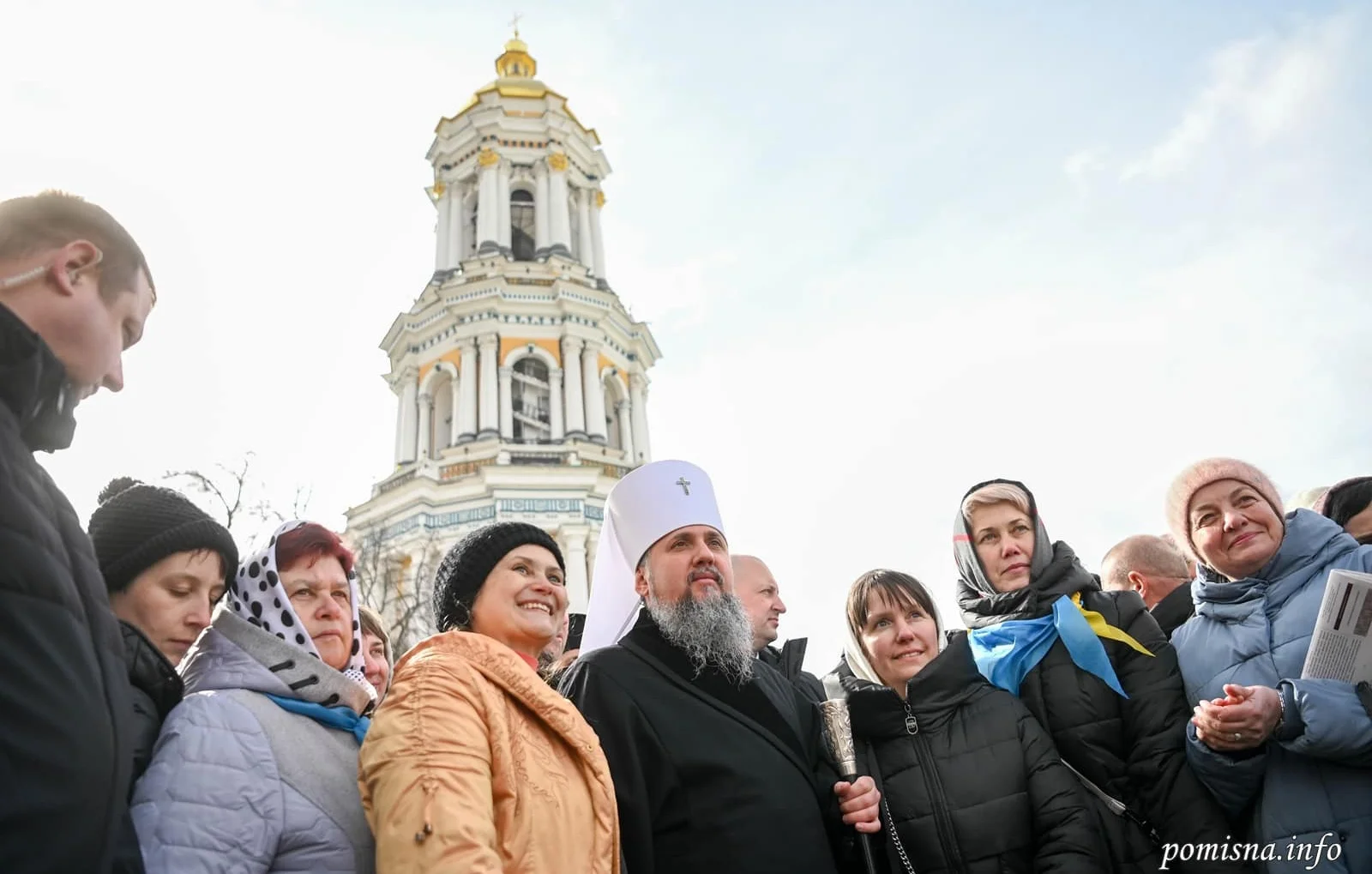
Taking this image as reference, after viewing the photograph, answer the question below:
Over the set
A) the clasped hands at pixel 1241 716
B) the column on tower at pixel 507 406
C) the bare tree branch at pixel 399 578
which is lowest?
the clasped hands at pixel 1241 716

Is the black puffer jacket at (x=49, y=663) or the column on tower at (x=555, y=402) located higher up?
the column on tower at (x=555, y=402)

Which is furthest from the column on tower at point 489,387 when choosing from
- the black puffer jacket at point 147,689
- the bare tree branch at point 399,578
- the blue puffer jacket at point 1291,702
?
the black puffer jacket at point 147,689

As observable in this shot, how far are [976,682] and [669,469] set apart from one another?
149 cm

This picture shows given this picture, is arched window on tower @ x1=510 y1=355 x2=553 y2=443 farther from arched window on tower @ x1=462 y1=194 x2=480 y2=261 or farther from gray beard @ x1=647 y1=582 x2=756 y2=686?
gray beard @ x1=647 y1=582 x2=756 y2=686


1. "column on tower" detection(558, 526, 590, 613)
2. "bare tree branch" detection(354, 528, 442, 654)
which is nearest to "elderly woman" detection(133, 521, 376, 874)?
"bare tree branch" detection(354, 528, 442, 654)

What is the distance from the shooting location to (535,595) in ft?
9.66

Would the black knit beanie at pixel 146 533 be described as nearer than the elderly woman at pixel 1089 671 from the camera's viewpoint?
Yes

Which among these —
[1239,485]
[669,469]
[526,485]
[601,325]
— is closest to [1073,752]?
[1239,485]

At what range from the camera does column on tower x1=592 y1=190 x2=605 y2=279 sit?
2759cm

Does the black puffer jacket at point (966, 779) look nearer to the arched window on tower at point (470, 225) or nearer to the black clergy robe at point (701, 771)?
the black clergy robe at point (701, 771)

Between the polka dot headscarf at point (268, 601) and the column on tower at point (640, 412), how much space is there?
73.2ft

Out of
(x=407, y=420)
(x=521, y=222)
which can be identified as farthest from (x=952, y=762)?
(x=521, y=222)

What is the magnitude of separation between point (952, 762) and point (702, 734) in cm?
93

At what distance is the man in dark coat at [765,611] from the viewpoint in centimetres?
493
